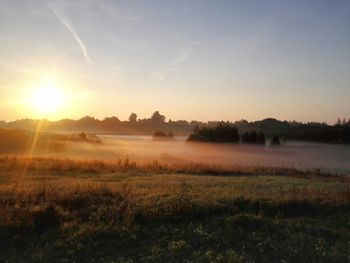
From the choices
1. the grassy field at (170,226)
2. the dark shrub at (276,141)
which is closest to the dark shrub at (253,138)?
the dark shrub at (276,141)

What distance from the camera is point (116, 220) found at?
52.0 feet

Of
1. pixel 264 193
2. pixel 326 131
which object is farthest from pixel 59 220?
pixel 326 131

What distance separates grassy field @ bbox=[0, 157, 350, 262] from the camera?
13.0m

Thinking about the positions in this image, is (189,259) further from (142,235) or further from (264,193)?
(264,193)

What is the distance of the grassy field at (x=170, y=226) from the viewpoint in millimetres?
12969

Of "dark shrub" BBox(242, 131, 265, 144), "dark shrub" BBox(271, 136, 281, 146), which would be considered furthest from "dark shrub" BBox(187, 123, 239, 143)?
"dark shrub" BBox(271, 136, 281, 146)

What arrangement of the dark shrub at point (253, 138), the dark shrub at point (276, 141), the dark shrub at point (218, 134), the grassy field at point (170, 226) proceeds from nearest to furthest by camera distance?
the grassy field at point (170, 226), the dark shrub at point (276, 141), the dark shrub at point (253, 138), the dark shrub at point (218, 134)

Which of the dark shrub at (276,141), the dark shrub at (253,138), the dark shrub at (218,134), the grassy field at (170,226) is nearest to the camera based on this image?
the grassy field at (170,226)

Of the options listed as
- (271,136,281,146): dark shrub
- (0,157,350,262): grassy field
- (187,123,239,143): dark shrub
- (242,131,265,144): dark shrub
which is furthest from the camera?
(187,123,239,143): dark shrub

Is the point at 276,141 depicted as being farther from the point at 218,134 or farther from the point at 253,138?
the point at 218,134

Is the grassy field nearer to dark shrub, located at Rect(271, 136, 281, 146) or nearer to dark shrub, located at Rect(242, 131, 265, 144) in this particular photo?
dark shrub, located at Rect(271, 136, 281, 146)

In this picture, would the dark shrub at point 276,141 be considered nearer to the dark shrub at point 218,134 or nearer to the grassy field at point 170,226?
the dark shrub at point 218,134

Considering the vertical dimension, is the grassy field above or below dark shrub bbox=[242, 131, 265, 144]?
below

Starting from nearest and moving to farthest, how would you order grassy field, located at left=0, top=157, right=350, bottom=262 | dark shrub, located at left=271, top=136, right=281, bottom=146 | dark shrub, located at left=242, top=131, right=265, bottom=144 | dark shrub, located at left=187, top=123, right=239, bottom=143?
grassy field, located at left=0, top=157, right=350, bottom=262
dark shrub, located at left=271, top=136, right=281, bottom=146
dark shrub, located at left=242, top=131, right=265, bottom=144
dark shrub, located at left=187, top=123, right=239, bottom=143
